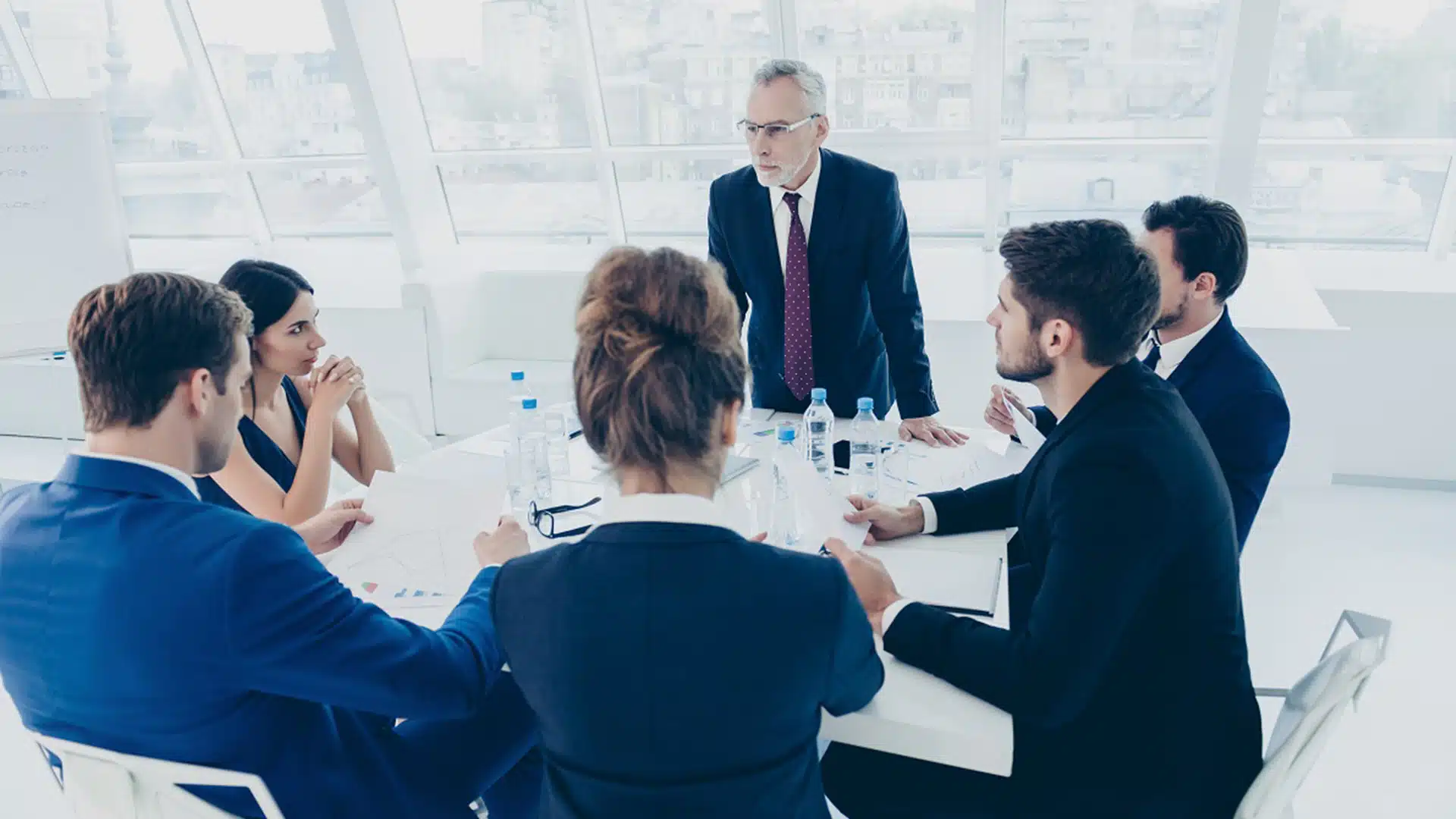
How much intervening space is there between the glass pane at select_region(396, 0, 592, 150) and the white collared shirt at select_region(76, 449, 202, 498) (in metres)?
4.35

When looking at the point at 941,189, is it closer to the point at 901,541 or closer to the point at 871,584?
the point at 901,541

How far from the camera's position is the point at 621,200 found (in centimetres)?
594

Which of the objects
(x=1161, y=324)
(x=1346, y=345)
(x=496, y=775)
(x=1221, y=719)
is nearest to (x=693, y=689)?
(x=496, y=775)

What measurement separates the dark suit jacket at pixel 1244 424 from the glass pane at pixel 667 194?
366 cm

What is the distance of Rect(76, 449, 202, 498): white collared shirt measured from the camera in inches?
56.7

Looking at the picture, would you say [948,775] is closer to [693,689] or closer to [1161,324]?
[693,689]

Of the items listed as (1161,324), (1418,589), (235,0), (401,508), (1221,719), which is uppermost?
(235,0)

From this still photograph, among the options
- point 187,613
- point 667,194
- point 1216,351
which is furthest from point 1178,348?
point 667,194

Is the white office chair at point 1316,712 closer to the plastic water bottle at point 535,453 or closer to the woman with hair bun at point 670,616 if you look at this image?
the woman with hair bun at point 670,616

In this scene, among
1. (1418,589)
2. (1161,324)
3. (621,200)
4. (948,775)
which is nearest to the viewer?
(948,775)

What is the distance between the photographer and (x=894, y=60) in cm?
509

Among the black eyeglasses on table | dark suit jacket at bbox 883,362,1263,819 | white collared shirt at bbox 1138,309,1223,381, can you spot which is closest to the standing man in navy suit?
white collared shirt at bbox 1138,309,1223,381

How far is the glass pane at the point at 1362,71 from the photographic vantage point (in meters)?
4.57

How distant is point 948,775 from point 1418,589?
2804 mm
